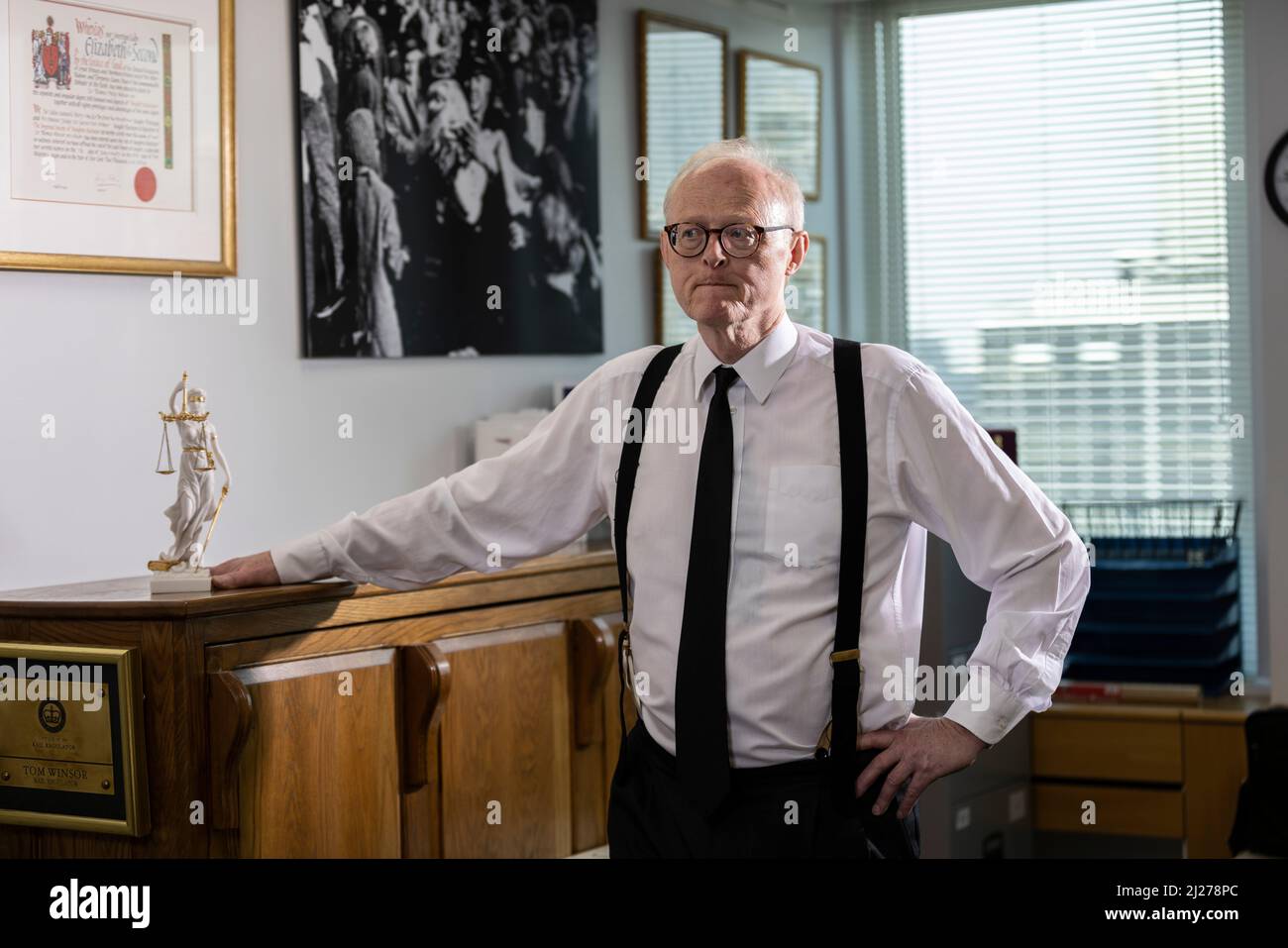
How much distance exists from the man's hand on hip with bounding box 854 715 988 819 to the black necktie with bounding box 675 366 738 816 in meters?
0.21

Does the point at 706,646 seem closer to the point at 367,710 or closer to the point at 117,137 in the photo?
the point at 367,710

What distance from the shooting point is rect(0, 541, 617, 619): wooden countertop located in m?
2.35

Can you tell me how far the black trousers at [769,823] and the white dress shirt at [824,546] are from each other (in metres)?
0.04

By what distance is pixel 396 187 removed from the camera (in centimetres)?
347

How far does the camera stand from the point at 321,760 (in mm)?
2557

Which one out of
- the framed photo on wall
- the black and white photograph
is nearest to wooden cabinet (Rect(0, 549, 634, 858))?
the black and white photograph

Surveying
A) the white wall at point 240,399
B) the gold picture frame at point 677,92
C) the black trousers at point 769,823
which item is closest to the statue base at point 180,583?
the white wall at point 240,399

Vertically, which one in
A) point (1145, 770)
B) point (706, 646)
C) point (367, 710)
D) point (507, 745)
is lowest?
point (1145, 770)

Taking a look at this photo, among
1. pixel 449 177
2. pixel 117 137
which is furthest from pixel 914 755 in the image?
pixel 449 177

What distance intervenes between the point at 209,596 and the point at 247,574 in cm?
10

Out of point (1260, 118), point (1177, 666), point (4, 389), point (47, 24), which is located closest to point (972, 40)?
point (1260, 118)

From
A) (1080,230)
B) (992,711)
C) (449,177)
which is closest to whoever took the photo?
(992,711)

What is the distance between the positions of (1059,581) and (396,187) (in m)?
2.07
